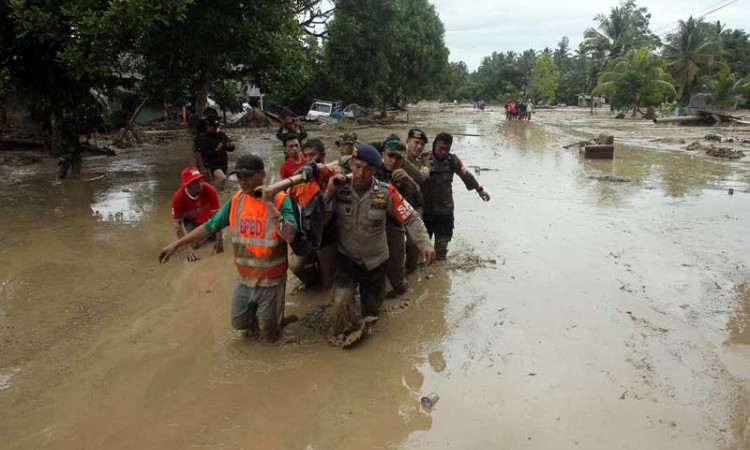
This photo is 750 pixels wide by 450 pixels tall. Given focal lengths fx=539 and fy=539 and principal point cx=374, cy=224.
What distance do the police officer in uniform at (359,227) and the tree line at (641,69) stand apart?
1353 inches

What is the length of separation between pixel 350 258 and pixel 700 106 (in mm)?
37796

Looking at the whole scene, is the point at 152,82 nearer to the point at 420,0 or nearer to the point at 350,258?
the point at 350,258

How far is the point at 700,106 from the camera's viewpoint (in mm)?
34469

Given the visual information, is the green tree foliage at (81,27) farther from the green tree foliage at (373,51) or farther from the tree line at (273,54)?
the green tree foliage at (373,51)

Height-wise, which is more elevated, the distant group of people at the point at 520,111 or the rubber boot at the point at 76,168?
the distant group of people at the point at 520,111

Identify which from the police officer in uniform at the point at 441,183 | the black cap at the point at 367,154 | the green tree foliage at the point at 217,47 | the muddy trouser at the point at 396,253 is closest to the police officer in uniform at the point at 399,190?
the muddy trouser at the point at 396,253

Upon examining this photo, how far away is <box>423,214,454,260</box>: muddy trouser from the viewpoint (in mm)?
5609

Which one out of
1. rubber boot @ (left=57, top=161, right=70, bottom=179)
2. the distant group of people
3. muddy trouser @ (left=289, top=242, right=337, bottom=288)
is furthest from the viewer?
the distant group of people

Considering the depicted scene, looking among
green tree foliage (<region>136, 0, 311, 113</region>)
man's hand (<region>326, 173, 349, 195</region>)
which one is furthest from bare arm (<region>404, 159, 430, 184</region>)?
green tree foliage (<region>136, 0, 311, 113</region>)

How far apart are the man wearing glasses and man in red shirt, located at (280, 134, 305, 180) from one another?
6.62 ft

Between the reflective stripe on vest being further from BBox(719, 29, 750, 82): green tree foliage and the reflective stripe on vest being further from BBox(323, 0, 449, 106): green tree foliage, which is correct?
BBox(719, 29, 750, 82): green tree foliage

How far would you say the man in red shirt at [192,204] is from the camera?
5410mm

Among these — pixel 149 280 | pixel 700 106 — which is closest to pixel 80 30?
pixel 149 280

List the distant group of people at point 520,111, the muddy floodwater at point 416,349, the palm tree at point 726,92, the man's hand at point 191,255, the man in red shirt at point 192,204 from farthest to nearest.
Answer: the distant group of people at point 520,111, the palm tree at point 726,92, the man's hand at point 191,255, the man in red shirt at point 192,204, the muddy floodwater at point 416,349
